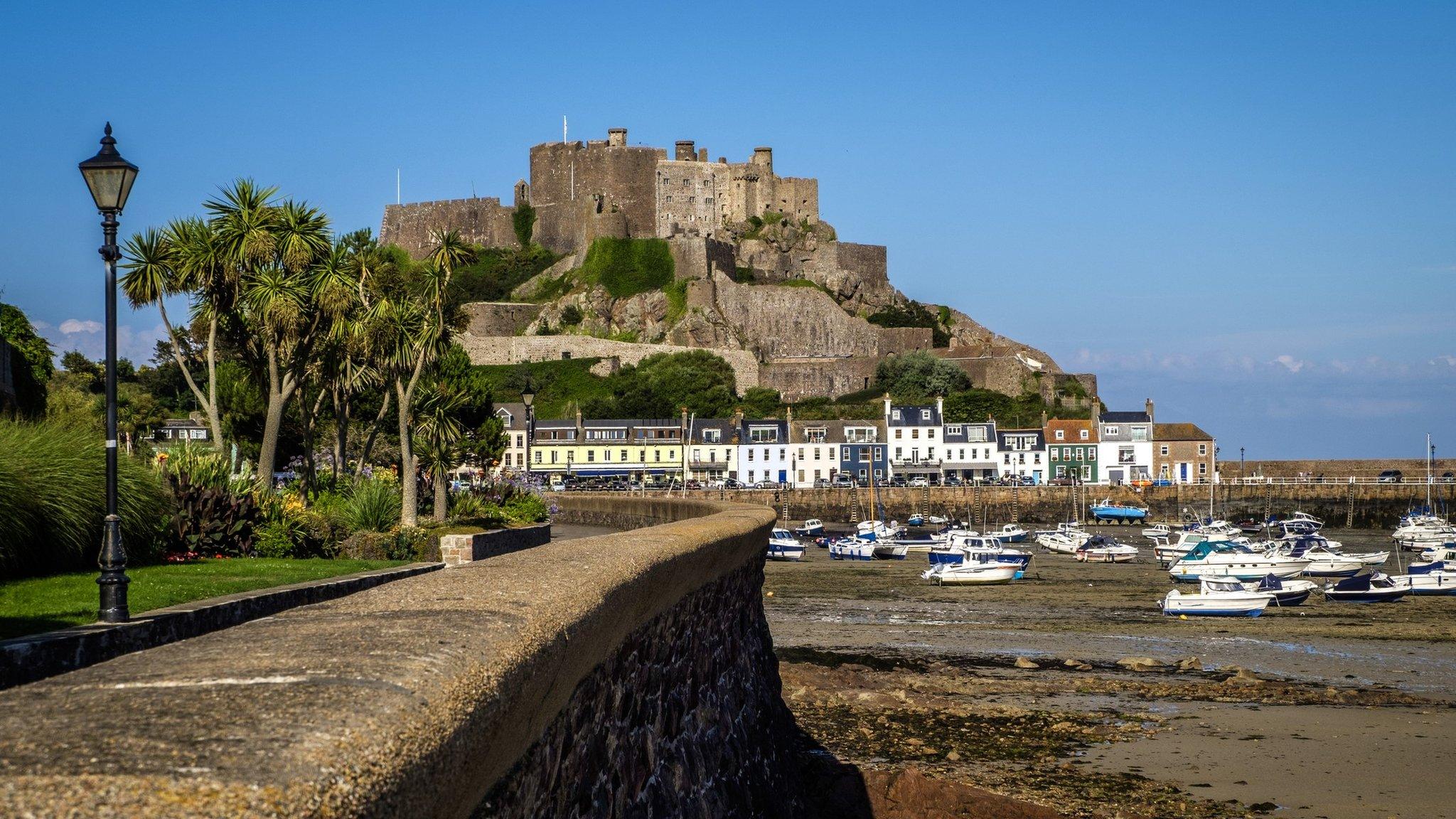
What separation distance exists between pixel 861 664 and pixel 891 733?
7141 mm

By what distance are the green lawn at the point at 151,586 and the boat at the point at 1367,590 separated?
32945mm

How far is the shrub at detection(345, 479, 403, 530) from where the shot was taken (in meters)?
21.7

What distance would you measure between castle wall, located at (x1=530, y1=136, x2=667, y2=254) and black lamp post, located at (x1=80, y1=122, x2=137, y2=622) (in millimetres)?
118116

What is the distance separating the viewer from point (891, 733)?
18.5 m

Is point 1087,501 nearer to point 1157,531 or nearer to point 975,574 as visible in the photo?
point 1157,531

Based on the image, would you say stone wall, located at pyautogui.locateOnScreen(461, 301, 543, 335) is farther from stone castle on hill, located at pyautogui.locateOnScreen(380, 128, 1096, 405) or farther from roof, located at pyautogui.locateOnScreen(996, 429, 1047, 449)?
roof, located at pyautogui.locateOnScreen(996, 429, 1047, 449)

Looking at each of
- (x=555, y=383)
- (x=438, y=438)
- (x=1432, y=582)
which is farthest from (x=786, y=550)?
(x=555, y=383)

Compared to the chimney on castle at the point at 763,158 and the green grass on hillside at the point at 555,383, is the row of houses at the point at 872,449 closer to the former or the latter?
the green grass on hillside at the point at 555,383

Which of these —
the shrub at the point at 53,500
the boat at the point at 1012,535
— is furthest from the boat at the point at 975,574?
the shrub at the point at 53,500

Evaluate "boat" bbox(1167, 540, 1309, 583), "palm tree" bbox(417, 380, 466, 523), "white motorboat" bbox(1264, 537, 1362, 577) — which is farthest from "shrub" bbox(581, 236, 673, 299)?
"palm tree" bbox(417, 380, 466, 523)

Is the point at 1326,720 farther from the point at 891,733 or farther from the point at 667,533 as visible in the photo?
the point at 667,533

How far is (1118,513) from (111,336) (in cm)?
8357

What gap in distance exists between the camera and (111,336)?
33.9 ft

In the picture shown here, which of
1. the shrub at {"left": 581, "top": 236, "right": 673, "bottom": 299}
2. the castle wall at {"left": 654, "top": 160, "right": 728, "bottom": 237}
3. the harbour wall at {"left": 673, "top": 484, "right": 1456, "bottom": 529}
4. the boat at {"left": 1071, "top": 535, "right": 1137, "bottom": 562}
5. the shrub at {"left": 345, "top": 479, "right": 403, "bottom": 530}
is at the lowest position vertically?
the boat at {"left": 1071, "top": 535, "right": 1137, "bottom": 562}
